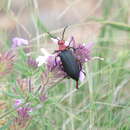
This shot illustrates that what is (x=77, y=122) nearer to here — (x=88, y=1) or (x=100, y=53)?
(x=100, y=53)

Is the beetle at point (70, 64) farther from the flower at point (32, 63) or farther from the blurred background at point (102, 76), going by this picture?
the blurred background at point (102, 76)

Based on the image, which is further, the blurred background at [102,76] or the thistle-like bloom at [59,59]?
the blurred background at [102,76]

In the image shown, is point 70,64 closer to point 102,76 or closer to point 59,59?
point 59,59

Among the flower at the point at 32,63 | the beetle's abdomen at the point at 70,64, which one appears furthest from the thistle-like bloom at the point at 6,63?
the beetle's abdomen at the point at 70,64

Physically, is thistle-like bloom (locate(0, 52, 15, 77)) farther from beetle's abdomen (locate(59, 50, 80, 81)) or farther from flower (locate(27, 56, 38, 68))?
beetle's abdomen (locate(59, 50, 80, 81))

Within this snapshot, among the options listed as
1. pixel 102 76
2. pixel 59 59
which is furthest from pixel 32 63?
pixel 102 76
